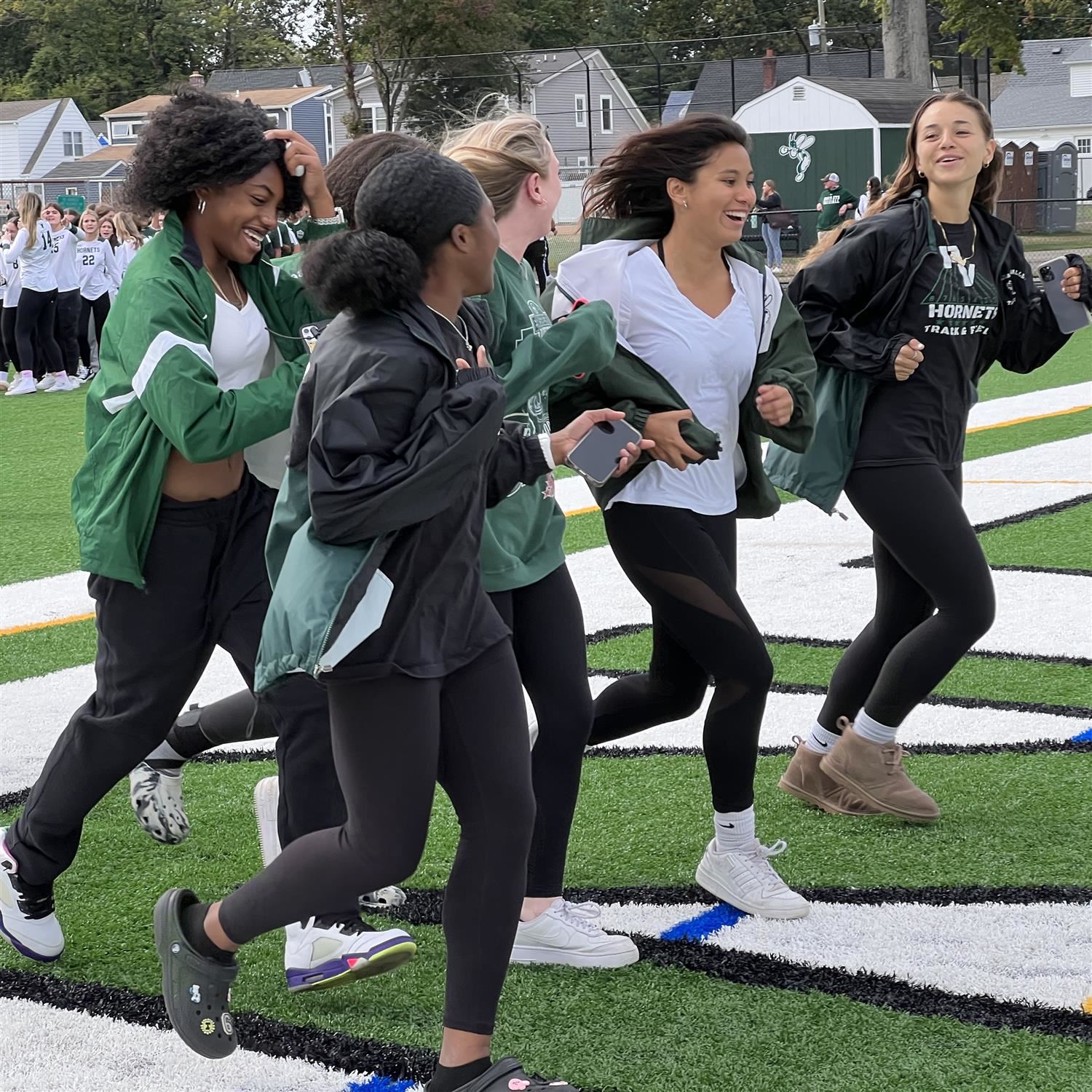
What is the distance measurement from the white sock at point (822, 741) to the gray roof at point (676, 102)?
190 ft

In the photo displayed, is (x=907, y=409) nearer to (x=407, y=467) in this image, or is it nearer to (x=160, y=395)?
(x=160, y=395)

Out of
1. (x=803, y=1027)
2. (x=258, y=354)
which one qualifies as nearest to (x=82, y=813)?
(x=258, y=354)

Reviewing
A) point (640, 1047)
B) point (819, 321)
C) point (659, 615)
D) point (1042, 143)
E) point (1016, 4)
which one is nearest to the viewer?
point (640, 1047)

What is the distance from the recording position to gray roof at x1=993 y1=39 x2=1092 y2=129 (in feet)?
252

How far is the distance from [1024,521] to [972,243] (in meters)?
4.87

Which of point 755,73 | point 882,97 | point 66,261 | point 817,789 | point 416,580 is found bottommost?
point 817,789

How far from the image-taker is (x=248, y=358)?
3713 millimetres

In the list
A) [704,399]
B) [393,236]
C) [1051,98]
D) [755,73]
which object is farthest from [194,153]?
[1051,98]

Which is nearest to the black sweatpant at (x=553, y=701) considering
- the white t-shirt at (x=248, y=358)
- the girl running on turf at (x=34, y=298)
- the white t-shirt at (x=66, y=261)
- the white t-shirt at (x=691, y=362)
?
the white t-shirt at (x=691, y=362)

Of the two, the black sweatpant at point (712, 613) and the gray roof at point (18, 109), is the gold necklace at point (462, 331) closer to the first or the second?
the black sweatpant at point (712, 613)

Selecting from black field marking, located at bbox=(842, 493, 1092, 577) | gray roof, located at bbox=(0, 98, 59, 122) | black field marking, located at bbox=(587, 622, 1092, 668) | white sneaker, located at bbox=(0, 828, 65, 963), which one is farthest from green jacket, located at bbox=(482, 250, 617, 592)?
gray roof, located at bbox=(0, 98, 59, 122)

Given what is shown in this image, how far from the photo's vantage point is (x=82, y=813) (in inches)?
151

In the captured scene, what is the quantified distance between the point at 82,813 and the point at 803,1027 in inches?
67.3

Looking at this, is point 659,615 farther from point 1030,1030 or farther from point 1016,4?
point 1016,4
